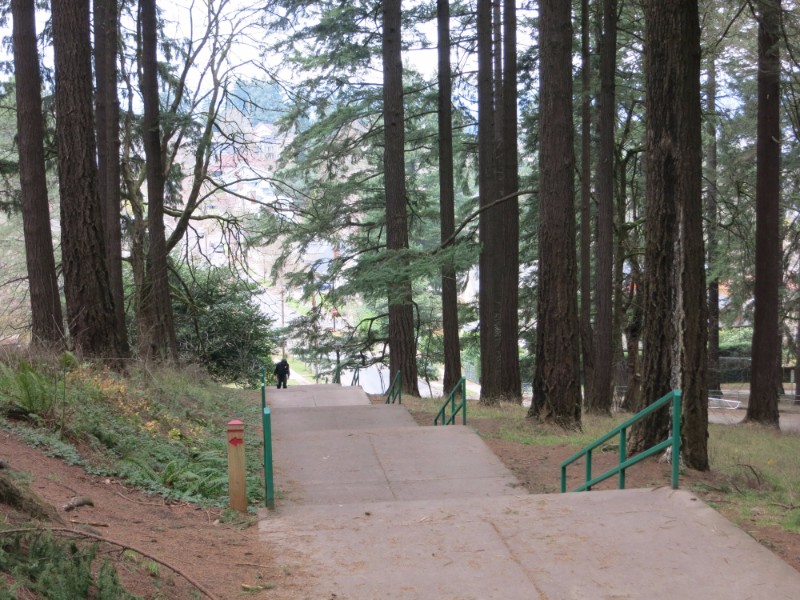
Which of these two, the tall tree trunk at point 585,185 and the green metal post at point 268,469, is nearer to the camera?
the green metal post at point 268,469

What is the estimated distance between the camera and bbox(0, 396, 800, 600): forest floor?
4.99 meters

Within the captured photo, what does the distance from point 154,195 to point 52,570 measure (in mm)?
17170

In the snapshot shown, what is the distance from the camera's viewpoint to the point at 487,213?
2058cm

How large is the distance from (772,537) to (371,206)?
21201 mm

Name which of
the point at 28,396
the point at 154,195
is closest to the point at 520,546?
the point at 28,396

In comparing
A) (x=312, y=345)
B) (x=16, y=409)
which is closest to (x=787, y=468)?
(x=16, y=409)

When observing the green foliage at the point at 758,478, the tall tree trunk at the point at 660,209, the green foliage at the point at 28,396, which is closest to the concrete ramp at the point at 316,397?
the green foliage at the point at 758,478

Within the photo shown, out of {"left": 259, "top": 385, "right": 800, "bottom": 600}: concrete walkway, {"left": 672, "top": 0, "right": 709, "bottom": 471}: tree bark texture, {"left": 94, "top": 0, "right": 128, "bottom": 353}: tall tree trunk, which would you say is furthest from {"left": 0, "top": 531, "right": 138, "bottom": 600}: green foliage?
{"left": 94, "top": 0, "right": 128, "bottom": 353}: tall tree trunk

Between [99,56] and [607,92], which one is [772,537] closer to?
[607,92]

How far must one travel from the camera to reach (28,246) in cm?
1465

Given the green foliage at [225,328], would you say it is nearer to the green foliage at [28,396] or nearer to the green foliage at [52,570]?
the green foliage at [28,396]

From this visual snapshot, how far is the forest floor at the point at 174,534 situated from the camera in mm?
4988

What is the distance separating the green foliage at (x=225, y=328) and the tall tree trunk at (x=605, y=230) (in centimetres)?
1225

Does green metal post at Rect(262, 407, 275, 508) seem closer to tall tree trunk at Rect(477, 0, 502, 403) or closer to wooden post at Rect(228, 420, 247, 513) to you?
wooden post at Rect(228, 420, 247, 513)
